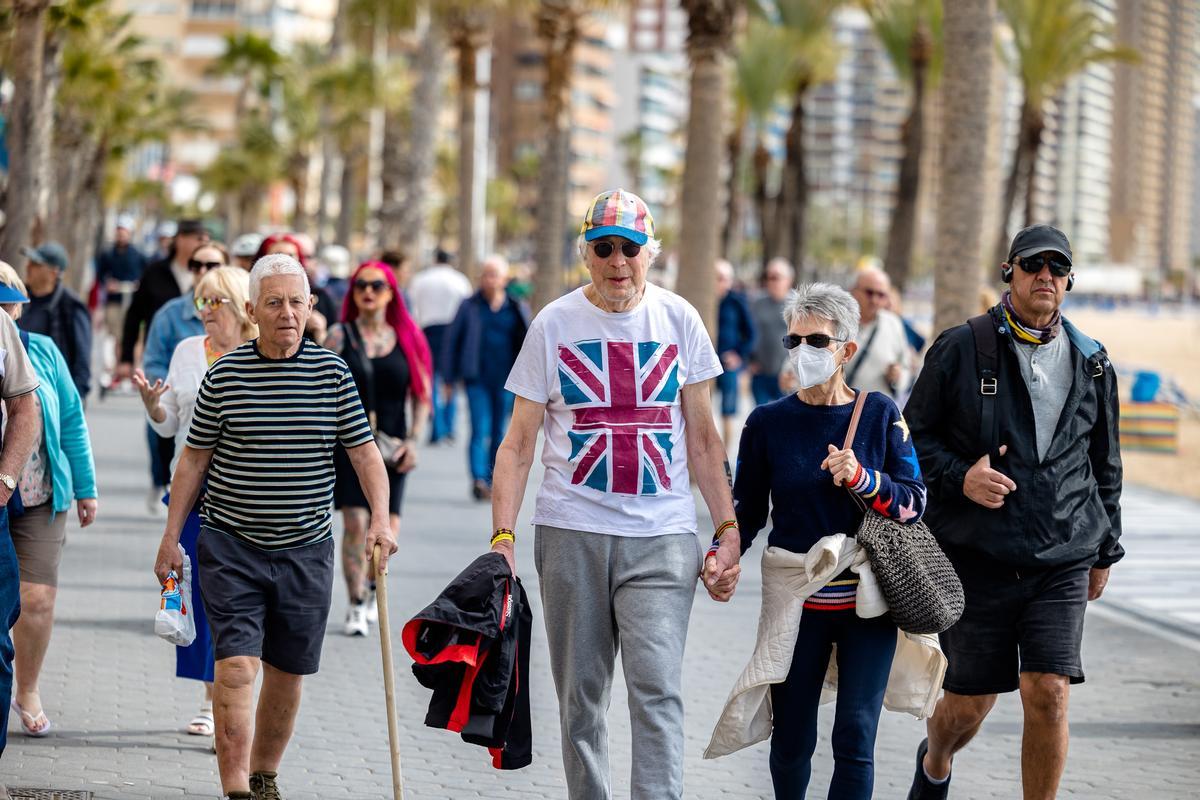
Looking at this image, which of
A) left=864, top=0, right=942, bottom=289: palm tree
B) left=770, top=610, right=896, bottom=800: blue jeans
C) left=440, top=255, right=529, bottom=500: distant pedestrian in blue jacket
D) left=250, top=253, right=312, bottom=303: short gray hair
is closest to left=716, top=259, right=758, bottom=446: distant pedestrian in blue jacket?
left=440, top=255, right=529, bottom=500: distant pedestrian in blue jacket

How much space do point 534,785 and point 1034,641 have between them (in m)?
1.94

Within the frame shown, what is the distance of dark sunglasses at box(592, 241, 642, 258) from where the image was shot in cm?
509

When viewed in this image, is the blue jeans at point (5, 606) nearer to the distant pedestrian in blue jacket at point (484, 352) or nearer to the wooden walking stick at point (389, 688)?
the wooden walking stick at point (389, 688)

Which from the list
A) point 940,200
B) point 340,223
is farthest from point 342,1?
point 940,200

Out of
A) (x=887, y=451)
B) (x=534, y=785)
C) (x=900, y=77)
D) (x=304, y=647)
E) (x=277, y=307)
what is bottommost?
(x=534, y=785)

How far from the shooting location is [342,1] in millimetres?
44594

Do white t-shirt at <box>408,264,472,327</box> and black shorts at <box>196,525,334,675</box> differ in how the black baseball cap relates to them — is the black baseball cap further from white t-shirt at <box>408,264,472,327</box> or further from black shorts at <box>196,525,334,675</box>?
white t-shirt at <box>408,264,472,327</box>

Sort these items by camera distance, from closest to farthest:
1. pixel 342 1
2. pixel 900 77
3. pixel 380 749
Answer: pixel 380 749, pixel 900 77, pixel 342 1

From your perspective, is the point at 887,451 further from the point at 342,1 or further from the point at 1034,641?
the point at 342,1

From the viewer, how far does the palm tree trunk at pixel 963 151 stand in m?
12.4

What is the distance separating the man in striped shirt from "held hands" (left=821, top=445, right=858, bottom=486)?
139 cm

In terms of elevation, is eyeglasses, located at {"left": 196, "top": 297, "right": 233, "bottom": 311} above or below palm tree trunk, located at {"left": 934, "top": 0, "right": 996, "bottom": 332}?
below

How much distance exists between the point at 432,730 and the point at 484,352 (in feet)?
25.7

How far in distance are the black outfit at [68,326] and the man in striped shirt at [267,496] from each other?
389cm
